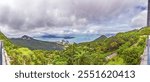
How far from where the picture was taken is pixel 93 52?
9.82 feet

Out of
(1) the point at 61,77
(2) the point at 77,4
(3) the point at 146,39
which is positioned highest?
(2) the point at 77,4

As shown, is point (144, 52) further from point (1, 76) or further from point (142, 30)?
point (1, 76)

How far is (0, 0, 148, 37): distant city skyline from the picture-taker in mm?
2920

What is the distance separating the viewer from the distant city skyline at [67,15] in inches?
115


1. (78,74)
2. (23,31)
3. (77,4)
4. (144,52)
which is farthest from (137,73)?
(23,31)

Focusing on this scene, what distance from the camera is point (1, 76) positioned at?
2.92m

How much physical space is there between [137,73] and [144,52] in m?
0.16

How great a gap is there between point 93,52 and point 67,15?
0.98ft

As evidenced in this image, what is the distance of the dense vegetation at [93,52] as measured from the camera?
296 cm

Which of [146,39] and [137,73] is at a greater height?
[146,39]

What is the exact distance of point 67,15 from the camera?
2.94 meters

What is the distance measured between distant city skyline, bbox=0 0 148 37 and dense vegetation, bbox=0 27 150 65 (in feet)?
0.22

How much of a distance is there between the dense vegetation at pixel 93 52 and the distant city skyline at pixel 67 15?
0.07 m

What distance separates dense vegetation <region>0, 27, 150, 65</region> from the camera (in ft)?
9.71
